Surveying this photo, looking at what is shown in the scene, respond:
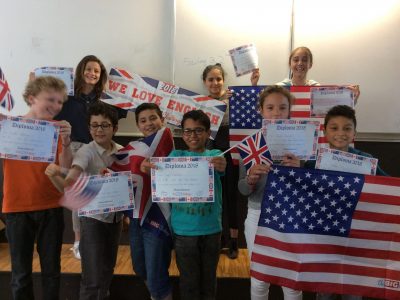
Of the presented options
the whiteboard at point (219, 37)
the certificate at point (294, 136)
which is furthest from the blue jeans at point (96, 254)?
the whiteboard at point (219, 37)

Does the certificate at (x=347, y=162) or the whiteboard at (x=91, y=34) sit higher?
the whiteboard at (x=91, y=34)

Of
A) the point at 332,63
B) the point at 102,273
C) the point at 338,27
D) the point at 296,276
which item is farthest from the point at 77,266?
the point at 338,27

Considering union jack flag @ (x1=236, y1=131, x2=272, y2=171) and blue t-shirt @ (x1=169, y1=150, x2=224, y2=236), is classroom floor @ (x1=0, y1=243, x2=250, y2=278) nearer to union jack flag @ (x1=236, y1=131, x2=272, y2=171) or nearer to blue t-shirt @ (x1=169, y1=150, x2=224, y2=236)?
blue t-shirt @ (x1=169, y1=150, x2=224, y2=236)

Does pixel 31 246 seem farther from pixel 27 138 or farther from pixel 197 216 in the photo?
pixel 197 216

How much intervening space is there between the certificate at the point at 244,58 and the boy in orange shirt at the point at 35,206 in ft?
5.06

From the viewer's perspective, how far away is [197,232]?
6.93 feet

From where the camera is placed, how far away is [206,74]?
3.46 meters

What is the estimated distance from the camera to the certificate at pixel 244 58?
3.11 metres

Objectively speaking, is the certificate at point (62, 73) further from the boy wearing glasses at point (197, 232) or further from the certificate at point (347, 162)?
the certificate at point (347, 162)

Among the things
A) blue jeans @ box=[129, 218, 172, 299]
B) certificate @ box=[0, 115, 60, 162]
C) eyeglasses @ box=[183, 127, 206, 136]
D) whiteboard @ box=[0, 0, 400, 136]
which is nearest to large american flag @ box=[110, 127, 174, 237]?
blue jeans @ box=[129, 218, 172, 299]

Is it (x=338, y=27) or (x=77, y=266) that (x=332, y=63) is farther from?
(x=77, y=266)

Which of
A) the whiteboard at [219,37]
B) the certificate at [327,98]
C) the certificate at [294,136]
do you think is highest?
the whiteboard at [219,37]

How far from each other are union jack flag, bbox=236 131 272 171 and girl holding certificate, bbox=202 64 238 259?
1.15 metres

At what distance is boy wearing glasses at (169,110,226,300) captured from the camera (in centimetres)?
212
